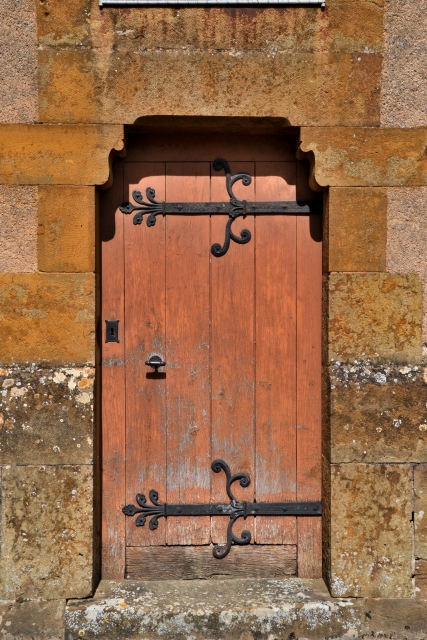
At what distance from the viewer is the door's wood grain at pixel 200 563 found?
3176mm

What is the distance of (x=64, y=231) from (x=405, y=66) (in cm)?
183

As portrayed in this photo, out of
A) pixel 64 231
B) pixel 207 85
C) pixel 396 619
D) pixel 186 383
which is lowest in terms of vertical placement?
pixel 396 619

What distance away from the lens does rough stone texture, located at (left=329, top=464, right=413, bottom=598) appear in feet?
9.70

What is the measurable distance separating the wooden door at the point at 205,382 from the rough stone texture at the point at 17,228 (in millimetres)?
389

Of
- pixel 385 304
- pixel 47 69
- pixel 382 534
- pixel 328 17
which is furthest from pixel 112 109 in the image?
pixel 382 534

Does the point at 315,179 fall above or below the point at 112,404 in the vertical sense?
above

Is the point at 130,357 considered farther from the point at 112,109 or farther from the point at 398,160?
the point at 398,160

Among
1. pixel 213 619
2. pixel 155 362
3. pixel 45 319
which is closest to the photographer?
pixel 213 619

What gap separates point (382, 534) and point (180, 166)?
2.09 meters

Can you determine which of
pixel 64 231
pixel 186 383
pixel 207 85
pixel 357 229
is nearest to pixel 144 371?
pixel 186 383

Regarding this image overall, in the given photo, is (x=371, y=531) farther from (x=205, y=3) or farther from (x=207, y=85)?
(x=205, y=3)

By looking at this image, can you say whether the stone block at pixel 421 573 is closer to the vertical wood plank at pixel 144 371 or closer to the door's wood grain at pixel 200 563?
the door's wood grain at pixel 200 563

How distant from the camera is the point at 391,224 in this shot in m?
3.01

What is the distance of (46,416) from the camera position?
2947 mm
